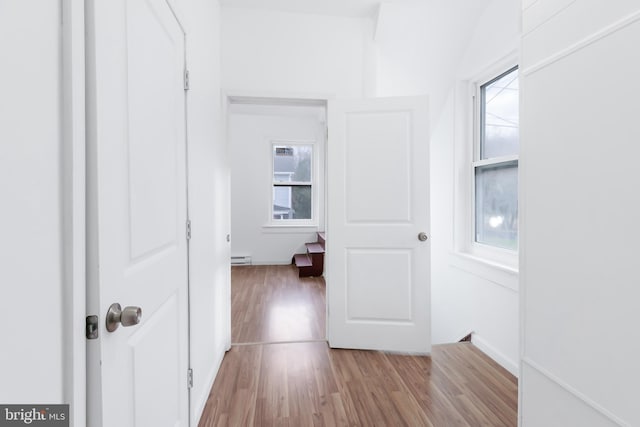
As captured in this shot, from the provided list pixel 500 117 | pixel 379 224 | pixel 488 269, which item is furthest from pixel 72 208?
pixel 500 117

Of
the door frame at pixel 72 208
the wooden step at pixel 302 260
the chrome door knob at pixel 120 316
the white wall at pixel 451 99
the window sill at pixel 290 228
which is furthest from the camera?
the window sill at pixel 290 228

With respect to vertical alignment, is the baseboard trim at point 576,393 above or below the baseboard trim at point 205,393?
above

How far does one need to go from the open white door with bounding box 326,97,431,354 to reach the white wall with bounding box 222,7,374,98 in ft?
0.90

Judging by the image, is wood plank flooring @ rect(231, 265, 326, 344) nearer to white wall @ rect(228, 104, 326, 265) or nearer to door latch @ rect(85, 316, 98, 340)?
white wall @ rect(228, 104, 326, 265)

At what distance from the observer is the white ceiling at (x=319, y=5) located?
7.28ft

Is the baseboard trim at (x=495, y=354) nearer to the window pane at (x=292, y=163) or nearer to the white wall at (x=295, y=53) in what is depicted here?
the white wall at (x=295, y=53)

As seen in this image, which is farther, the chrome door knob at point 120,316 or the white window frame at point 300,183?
the white window frame at point 300,183

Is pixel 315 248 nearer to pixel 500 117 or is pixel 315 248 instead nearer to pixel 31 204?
pixel 500 117

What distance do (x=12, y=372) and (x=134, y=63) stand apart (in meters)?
0.79

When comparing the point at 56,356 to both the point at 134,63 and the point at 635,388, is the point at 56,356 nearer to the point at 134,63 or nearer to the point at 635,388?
the point at 134,63

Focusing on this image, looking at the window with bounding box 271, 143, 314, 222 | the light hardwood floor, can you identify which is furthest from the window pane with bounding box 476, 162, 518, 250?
the window with bounding box 271, 143, 314, 222

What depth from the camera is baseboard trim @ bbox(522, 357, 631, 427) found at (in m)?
0.86

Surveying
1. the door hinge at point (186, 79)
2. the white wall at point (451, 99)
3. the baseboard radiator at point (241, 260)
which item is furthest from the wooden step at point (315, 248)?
the door hinge at point (186, 79)

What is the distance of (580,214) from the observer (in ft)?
3.14
